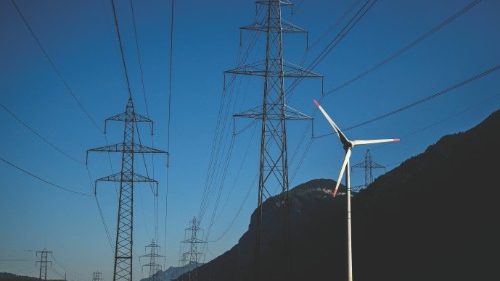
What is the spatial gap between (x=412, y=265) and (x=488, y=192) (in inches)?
518

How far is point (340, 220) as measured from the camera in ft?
439

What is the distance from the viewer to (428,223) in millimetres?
80625

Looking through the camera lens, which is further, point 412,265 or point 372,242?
point 372,242

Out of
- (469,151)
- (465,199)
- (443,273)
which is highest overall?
(469,151)

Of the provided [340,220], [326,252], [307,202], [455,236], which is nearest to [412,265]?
[455,236]

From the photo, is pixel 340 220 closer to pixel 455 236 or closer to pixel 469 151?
pixel 469 151

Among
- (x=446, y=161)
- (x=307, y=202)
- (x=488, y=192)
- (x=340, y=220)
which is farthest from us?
(x=307, y=202)

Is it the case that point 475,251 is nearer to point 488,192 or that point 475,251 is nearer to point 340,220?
point 488,192

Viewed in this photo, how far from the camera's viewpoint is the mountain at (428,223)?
216ft

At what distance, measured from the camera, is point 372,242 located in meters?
94.2

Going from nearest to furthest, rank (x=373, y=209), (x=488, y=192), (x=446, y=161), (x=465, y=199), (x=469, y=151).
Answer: (x=488, y=192) → (x=465, y=199) → (x=469, y=151) → (x=446, y=161) → (x=373, y=209)

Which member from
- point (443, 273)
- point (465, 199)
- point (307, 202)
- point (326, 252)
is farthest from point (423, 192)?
point (307, 202)

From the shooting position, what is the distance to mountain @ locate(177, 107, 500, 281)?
65.8 m

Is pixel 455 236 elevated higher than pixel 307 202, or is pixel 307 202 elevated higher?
pixel 307 202
